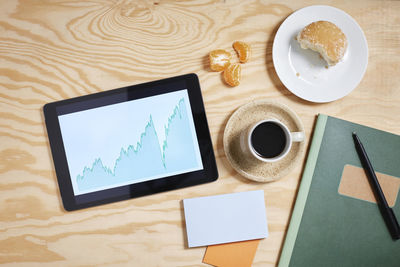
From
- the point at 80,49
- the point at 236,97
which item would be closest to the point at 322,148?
the point at 236,97

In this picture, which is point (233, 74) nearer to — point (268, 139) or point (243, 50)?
point (243, 50)

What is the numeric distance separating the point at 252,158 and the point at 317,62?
0.30 meters

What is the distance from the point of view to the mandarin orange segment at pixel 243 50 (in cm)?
80

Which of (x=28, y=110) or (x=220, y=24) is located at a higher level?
(x=220, y=24)

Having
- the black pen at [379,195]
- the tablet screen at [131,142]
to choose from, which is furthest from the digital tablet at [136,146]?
the black pen at [379,195]

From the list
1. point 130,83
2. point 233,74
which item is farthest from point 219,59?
point 130,83

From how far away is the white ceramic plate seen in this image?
2.58ft

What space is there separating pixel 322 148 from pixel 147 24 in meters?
0.57

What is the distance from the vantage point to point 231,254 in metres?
0.79

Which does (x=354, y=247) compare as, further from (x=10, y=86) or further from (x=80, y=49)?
(x=10, y=86)

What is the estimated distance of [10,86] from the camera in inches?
32.5

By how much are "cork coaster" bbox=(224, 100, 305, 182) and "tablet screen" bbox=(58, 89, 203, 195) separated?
3.6 inches

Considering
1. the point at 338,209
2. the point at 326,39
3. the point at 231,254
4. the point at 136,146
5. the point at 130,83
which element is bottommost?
the point at 231,254

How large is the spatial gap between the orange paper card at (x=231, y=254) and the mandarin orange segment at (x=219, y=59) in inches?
18.1
